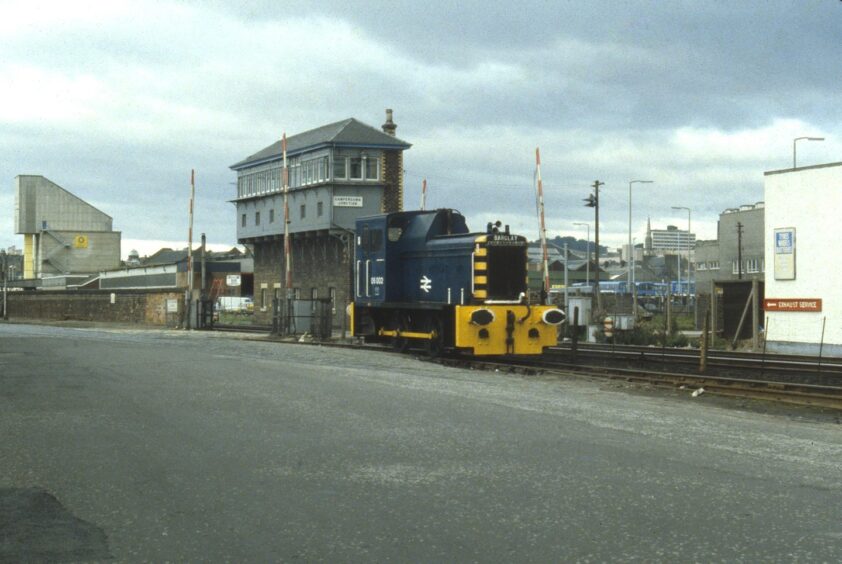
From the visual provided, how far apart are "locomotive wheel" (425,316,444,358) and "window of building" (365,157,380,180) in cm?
3022

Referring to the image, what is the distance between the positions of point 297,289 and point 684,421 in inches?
1866

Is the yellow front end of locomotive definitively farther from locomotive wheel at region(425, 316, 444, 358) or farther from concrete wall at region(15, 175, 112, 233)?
concrete wall at region(15, 175, 112, 233)

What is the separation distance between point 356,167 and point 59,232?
247ft

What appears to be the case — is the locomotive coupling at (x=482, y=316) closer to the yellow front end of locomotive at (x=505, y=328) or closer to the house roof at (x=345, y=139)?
the yellow front end of locomotive at (x=505, y=328)

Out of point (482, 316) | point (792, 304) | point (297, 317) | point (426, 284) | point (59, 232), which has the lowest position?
point (297, 317)

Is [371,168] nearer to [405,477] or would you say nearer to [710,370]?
[710,370]

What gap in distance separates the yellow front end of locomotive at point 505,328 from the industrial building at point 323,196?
26725 millimetres

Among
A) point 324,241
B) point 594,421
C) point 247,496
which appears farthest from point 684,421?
point 324,241

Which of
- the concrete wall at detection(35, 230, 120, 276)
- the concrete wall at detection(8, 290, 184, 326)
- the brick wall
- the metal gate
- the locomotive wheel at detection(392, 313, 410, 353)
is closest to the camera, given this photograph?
the locomotive wheel at detection(392, 313, 410, 353)

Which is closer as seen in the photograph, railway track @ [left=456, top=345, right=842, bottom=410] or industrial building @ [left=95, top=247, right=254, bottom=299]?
railway track @ [left=456, top=345, right=842, bottom=410]

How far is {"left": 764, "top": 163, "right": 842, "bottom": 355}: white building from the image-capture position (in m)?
31.1

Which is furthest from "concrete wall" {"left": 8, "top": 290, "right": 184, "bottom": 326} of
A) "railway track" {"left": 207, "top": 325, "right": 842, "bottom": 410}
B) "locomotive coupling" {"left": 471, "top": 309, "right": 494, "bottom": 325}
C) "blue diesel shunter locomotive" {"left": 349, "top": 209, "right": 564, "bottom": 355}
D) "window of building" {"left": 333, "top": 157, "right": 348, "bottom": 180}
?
"locomotive coupling" {"left": 471, "top": 309, "right": 494, "bottom": 325}

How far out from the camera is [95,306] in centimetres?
7194

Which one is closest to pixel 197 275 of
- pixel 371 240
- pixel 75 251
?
pixel 75 251
